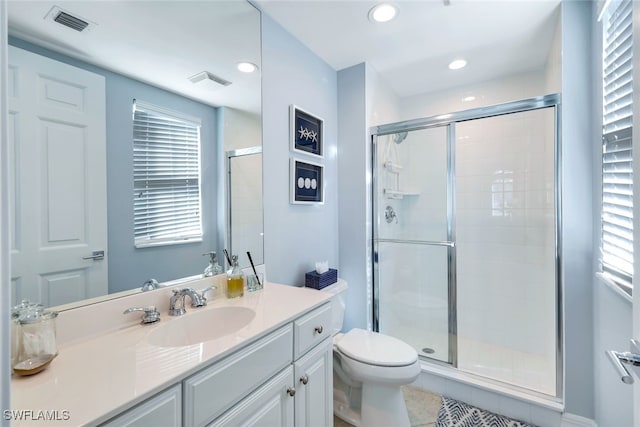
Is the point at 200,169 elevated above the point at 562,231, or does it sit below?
above

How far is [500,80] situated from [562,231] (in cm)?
155

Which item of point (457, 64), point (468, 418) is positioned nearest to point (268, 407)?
point (468, 418)

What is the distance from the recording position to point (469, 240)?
257cm

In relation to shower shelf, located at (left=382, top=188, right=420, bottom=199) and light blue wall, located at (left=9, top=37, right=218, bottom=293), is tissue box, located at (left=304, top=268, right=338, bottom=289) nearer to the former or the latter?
light blue wall, located at (left=9, top=37, right=218, bottom=293)

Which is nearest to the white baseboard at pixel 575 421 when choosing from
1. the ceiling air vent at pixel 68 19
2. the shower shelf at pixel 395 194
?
the shower shelf at pixel 395 194

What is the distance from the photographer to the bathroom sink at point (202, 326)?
3.41ft

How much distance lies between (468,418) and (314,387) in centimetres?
114

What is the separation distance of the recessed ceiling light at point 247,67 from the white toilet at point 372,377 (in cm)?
165

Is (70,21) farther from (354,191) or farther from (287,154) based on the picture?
(354,191)

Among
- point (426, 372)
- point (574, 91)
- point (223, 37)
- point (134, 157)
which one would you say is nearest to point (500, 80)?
point (574, 91)

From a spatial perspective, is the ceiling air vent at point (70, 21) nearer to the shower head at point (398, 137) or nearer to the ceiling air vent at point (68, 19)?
the ceiling air vent at point (68, 19)

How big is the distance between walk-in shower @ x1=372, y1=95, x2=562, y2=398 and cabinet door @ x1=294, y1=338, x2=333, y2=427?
1.06m

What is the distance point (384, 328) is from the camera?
2.36 meters

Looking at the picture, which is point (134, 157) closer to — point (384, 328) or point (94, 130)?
point (94, 130)
